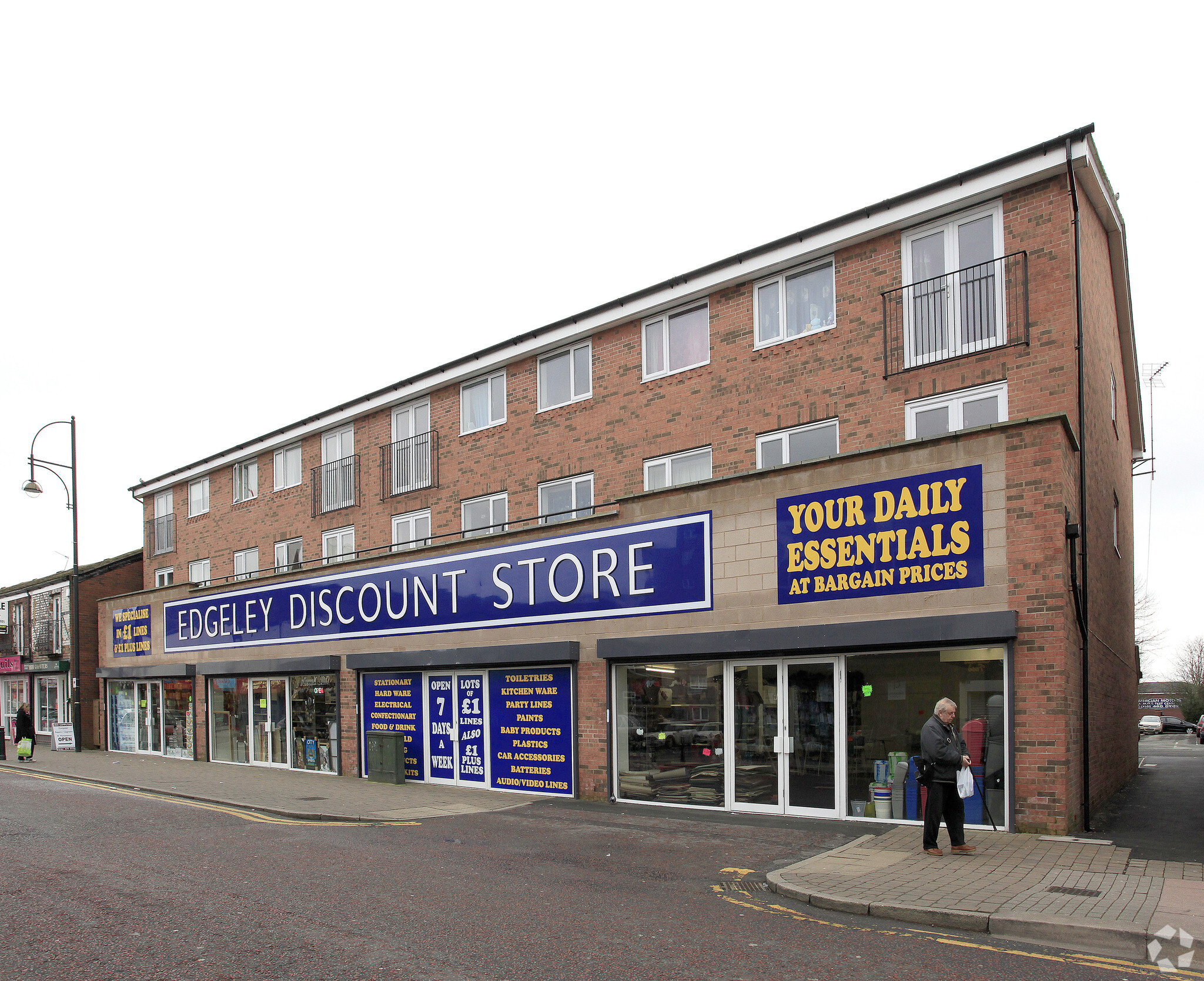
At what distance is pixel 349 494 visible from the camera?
2464 cm

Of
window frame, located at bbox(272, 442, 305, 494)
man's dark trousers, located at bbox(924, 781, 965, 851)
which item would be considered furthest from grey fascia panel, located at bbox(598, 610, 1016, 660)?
window frame, located at bbox(272, 442, 305, 494)

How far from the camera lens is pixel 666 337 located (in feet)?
59.2

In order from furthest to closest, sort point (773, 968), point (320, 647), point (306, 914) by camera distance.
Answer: point (320, 647) < point (306, 914) < point (773, 968)

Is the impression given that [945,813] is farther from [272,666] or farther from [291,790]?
[272,666]

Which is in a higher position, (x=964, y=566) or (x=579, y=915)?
(x=964, y=566)


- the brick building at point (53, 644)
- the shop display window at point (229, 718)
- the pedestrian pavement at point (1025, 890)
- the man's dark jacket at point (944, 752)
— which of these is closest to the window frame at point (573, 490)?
the man's dark jacket at point (944, 752)

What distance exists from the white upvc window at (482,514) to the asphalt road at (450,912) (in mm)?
8612

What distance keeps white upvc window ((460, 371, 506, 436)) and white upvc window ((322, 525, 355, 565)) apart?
16.0ft

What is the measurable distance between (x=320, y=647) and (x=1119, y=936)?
17324mm

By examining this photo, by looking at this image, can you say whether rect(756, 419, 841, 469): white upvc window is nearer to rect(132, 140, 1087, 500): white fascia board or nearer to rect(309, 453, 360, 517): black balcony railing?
rect(132, 140, 1087, 500): white fascia board

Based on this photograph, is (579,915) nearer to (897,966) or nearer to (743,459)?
(897,966)

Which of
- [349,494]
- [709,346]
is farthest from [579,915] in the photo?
[349,494]

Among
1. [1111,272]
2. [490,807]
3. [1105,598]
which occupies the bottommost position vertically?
[490,807]

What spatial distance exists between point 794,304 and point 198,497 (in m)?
22.0
